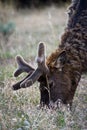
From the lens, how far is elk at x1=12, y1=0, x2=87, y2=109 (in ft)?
27.4

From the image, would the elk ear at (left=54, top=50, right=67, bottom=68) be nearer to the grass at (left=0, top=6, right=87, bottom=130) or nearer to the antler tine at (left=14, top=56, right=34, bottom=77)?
the antler tine at (left=14, top=56, right=34, bottom=77)

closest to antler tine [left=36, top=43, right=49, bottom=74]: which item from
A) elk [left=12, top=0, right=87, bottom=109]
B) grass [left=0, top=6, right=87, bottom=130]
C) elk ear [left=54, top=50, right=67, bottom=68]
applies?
elk [left=12, top=0, right=87, bottom=109]

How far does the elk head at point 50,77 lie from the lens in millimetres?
8289

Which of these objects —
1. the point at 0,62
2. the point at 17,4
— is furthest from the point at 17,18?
the point at 0,62

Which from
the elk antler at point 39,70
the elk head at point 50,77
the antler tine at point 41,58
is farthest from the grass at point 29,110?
the antler tine at point 41,58

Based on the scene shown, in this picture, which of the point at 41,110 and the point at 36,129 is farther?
the point at 41,110

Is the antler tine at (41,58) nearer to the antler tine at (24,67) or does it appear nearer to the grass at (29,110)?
the antler tine at (24,67)

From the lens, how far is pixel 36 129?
7434 millimetres

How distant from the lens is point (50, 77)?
8.52 metres

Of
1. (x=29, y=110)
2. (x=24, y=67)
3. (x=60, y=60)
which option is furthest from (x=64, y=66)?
(x=29, y=110)

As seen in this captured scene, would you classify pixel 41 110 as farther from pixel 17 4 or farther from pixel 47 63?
pixel 17 4

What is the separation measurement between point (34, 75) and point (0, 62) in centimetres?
383

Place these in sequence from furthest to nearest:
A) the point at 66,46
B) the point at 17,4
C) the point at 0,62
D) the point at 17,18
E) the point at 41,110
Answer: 1. the point at 17,4
2. the point at 17,18
3. the point at 0,62
4. the point at 66,46
5. the point at 41,110

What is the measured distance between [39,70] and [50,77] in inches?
11.4
